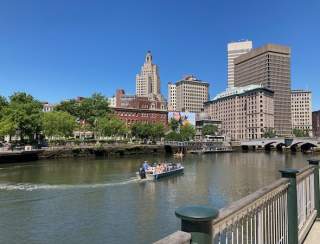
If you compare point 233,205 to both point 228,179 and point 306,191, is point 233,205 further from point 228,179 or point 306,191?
point 228,179

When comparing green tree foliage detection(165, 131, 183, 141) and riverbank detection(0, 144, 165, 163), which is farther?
green tree foliage detection(165, 131, 183, 141)

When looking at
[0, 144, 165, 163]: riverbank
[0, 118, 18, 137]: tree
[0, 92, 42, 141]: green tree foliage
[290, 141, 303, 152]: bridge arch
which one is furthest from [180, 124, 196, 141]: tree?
[0, 118, 18, 137]: tree

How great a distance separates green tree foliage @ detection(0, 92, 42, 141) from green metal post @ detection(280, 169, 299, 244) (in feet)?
274

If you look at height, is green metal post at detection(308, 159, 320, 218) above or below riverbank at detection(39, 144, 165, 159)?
above

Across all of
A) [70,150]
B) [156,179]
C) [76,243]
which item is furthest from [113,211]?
[70,150]

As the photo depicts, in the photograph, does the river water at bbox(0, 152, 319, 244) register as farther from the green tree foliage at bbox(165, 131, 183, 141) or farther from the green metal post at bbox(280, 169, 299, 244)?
the green tree foliage at bbox(165, 131, 183, 141)

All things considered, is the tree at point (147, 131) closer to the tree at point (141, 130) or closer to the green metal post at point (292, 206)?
the tree at point (141, 130)

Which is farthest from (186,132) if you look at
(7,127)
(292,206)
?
(292,206)

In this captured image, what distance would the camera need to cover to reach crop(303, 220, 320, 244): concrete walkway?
8.98 meters

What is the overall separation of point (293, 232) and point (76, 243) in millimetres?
14919

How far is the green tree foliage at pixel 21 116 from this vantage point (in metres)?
84.5

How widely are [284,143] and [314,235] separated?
14717 cm

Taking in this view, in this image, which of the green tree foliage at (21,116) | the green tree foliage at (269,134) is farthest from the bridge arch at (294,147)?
the green tree foliage at (21,116)

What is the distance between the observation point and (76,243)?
19.8 m
